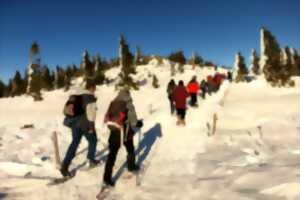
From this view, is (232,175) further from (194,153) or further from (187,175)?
(194,153)

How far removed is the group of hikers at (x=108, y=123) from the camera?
261 inches

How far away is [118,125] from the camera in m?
6.62

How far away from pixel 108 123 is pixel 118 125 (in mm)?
232

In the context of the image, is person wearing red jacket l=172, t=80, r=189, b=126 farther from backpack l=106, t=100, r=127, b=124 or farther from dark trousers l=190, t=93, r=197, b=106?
backpack l=106, t=100, r=127, b=124

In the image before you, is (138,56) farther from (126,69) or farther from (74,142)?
(74,142)

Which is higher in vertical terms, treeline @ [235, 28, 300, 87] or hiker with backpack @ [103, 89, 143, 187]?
treeline @ [235, 28, 300, 87]

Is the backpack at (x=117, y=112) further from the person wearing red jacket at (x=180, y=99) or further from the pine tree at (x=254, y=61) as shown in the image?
the pine tree at (x=254, y=61)

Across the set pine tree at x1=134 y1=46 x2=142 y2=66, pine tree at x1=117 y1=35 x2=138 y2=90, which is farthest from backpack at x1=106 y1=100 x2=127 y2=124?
pine tree at x1=134 y1=46 x2=142 y2=66

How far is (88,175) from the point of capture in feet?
24.3

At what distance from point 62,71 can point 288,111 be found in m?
77.3

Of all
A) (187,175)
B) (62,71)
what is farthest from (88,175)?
(62,71)

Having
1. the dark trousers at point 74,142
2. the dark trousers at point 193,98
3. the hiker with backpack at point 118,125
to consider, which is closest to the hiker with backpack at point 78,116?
the dark trousers at point 74,142

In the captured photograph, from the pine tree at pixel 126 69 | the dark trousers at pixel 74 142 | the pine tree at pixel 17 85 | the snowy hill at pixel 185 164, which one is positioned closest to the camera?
the snowy hill at pixel 185 164

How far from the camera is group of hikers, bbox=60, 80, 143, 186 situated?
21.8ft
